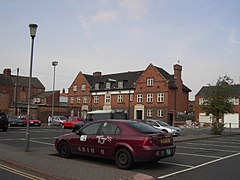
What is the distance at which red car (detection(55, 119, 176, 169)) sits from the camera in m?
9.84

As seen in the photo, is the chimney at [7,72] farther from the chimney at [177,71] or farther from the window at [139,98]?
the chimney at [177,71]

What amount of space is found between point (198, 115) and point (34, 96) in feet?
135

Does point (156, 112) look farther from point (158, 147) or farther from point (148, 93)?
point (158, 147)

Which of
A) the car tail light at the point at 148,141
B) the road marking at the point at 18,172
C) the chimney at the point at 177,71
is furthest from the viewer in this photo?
the chimney at the point at 177,71

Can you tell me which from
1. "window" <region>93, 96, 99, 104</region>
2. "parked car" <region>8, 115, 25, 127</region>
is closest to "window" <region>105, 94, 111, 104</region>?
"window" <region>93, 96, 99, 104</region>

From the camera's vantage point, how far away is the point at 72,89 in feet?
236

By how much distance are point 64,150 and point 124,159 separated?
3114 mm

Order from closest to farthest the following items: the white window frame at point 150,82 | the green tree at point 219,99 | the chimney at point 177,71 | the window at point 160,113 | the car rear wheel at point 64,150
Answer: the car rear wheel at point 64,150 → the green tree at point 219,99 → the window at point 160,113 → the chimney at point 177,71 → the white window frame at point 150,82

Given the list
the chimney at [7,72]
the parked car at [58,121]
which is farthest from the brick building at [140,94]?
the chimney at [7,72]

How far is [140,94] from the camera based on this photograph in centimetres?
5750

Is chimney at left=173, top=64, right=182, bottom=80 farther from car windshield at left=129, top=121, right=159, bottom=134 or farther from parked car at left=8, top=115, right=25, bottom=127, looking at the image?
car windshield at left=129, top=121, right=159, bottom=134

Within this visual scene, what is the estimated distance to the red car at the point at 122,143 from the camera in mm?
9844

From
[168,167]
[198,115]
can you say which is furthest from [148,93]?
[168,167]

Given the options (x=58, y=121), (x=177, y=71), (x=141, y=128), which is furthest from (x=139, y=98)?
(x=141, y=128)
